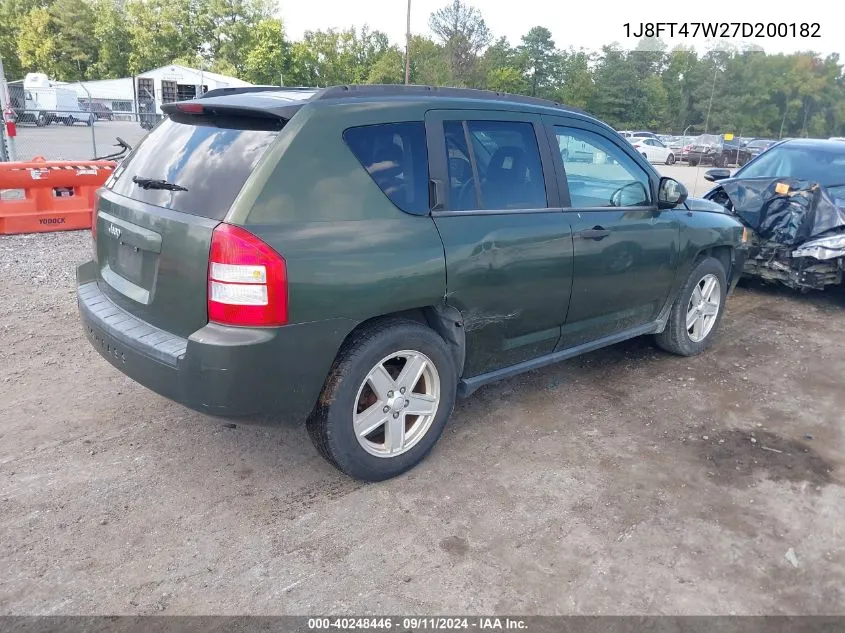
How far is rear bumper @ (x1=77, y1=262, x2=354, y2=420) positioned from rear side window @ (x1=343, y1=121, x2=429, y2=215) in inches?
27.5

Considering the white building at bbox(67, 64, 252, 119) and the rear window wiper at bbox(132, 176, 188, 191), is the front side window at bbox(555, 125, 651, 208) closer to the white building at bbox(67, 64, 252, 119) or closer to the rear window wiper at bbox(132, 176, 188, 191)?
the rear window wiper at bbox(132, 176, 188, 191)

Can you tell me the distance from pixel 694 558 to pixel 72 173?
8.51 meters

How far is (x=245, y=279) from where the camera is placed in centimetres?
267

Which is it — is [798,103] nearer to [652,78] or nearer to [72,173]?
[652,78]

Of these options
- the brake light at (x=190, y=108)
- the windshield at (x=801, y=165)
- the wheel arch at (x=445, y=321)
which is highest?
the brake light at (x=190, y=108)

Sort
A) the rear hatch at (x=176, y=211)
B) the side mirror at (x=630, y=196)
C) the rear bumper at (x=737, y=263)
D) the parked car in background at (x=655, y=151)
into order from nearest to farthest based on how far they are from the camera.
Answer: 1. the rear hatch at (x=176, y=211)
2. the side mirror at (x=630, y=196)
3. the rear bumper at (x=737, y=263)
4. the parked car in background at (x=655, y=151)

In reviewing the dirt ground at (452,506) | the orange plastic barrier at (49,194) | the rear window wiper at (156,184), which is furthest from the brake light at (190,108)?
the orange plastic barrier at (49,194)

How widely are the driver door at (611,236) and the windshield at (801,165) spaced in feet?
12.2

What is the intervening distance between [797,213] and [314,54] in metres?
56.5

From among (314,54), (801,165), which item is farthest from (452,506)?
(314,54)

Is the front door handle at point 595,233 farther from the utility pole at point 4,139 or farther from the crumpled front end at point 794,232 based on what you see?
the utility pole at point 4,139

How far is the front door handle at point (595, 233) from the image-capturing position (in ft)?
12.7

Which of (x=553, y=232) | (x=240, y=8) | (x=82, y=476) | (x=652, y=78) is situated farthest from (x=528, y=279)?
(x=652, y=78)

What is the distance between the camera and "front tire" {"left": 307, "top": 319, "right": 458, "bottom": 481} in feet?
9.84
